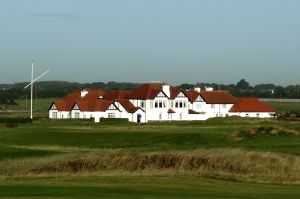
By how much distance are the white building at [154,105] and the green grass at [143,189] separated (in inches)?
3240

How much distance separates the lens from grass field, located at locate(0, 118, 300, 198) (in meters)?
24.8

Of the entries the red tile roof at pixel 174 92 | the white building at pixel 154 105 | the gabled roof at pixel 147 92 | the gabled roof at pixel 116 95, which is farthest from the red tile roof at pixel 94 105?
the red tile roof at pixel 174 92

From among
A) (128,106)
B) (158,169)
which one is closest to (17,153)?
(158,169)

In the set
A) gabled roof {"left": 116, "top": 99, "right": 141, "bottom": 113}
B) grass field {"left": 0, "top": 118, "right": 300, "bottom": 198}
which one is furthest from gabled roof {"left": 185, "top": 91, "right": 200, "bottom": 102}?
grass field {"left": 0, "top": 118, "right": 300, "bottom": 198}

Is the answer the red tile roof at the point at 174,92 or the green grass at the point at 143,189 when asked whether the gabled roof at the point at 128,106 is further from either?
the green grass at the point at 143,189

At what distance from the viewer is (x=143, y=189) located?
25.3m

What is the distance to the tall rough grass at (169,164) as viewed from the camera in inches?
1387

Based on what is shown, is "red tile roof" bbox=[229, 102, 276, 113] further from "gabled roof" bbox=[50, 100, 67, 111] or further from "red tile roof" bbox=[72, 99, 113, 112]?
"gabled roof" bbox=[50, 100, 67, 111]

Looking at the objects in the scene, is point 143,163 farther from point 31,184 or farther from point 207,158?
point 31,184

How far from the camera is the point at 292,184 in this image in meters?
31.1

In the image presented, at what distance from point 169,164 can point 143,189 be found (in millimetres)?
11737

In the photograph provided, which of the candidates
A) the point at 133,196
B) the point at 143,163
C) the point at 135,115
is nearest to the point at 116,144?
the point at 143,163

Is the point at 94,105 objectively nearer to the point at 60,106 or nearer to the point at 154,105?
the point at 60,106

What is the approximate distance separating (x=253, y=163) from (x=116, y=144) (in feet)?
65.7
